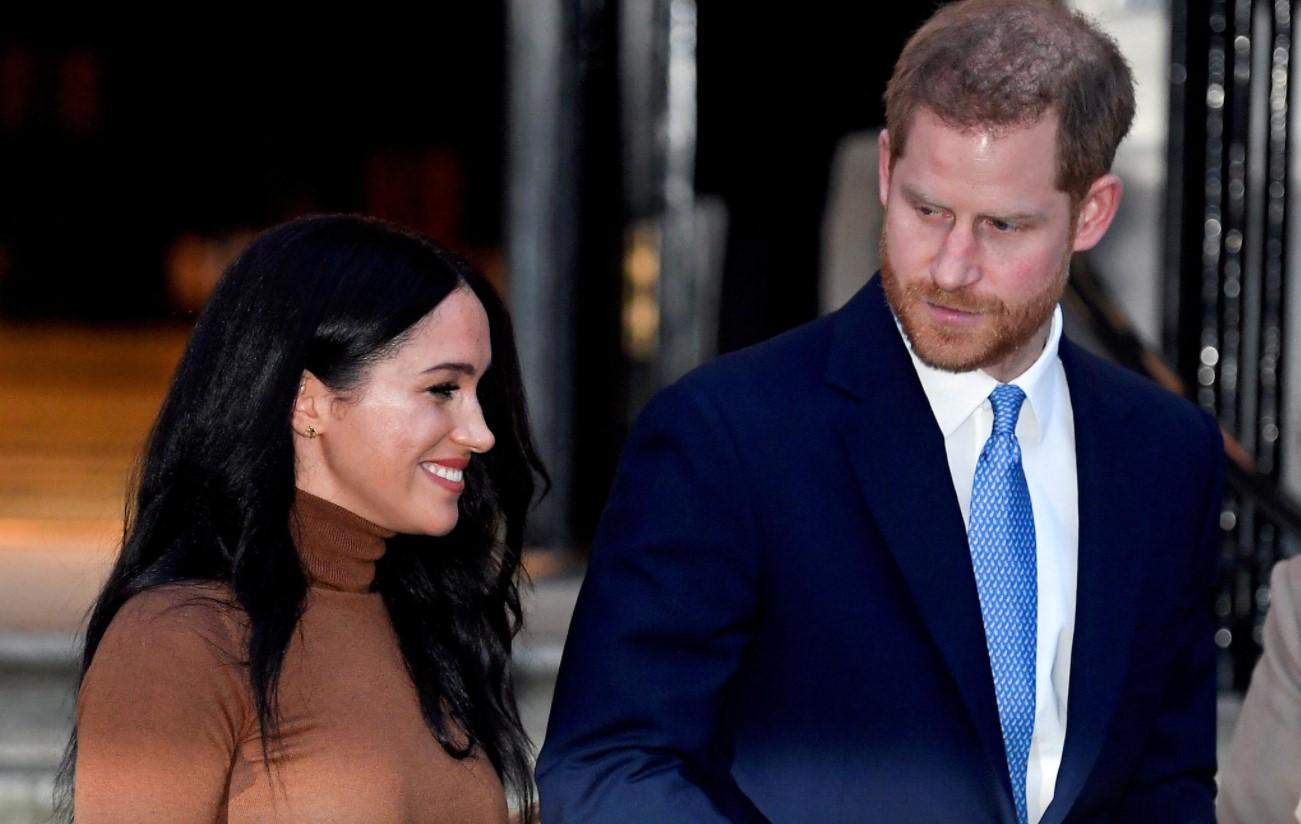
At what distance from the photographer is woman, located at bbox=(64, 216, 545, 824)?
2156 mm

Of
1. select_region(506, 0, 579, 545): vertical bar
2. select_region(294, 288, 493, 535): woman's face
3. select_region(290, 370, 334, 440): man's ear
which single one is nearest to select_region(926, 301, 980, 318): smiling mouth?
select_region(294, 288, 493, 535): woman's face

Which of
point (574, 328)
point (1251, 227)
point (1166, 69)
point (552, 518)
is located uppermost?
point (1166, 69)

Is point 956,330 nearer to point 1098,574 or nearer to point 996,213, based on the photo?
point 996,213

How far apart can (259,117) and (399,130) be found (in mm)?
1134

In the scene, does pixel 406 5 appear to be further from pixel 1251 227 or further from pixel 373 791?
pixel 373 791

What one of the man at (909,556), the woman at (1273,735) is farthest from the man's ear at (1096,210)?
the woman at (1273,735)

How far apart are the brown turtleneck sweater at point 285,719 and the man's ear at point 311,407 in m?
0.09

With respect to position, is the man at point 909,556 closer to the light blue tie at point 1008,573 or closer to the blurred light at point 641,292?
the light blue tie at point 1008,573

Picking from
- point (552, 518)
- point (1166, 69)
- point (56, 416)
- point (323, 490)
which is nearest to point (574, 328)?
point (552, 518)

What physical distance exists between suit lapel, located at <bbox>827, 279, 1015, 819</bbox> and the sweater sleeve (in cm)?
78

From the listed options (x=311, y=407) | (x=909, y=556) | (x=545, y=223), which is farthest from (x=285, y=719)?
(x=545, y=223)

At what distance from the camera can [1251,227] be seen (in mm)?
5391

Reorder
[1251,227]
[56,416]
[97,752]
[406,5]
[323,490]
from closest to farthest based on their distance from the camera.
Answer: [97,752] → [323,490] → [1251,227] → [56,416] → [406,5]

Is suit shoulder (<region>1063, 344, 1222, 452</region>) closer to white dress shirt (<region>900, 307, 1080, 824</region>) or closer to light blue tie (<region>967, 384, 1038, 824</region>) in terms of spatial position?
white dress shirt (<region>900, 307, 1080, 824</region>)
